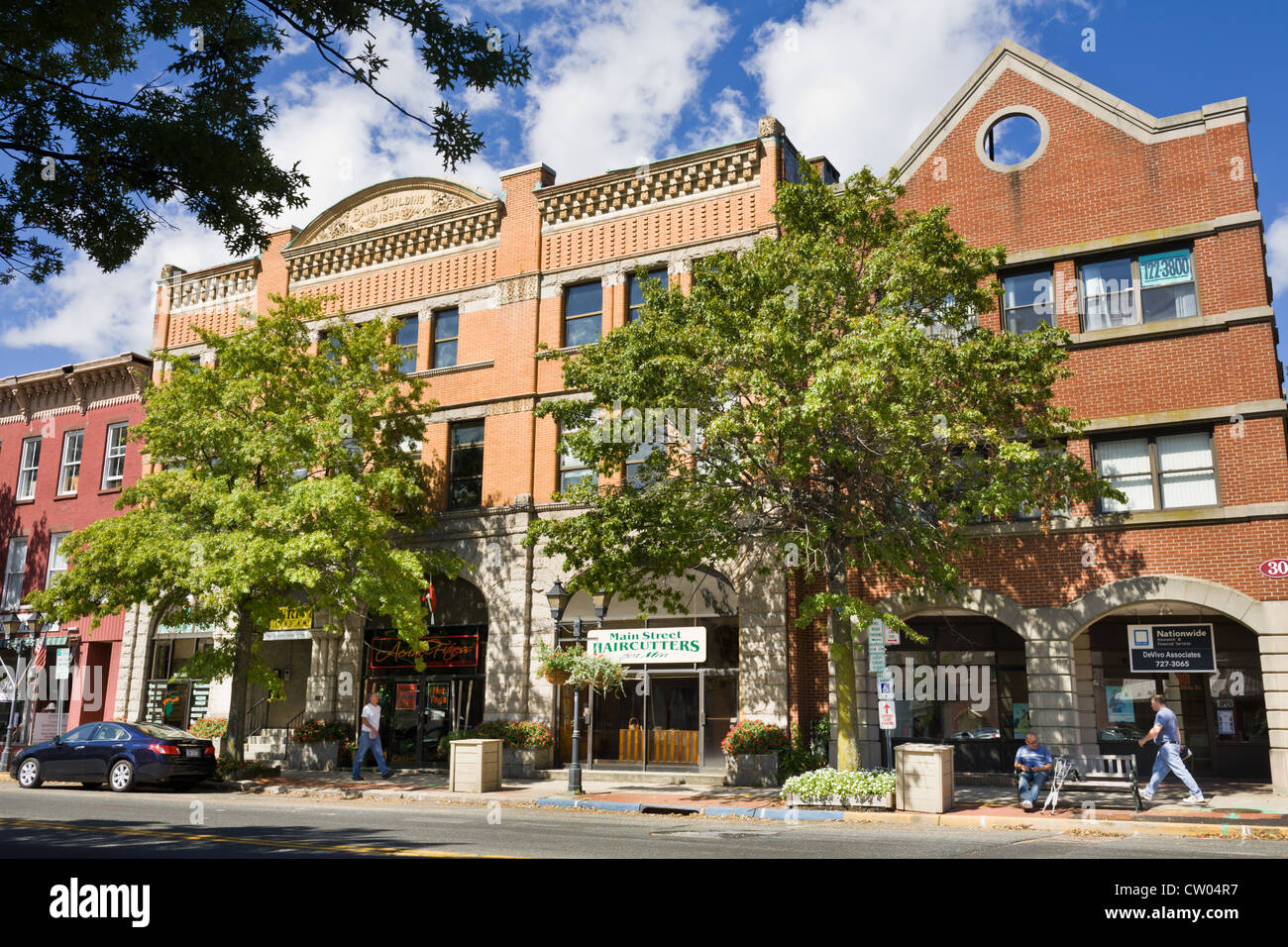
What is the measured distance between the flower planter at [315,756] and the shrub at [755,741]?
34.2ft

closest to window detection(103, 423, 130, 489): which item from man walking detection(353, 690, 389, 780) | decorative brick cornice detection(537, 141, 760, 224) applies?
man walking detection(353, 690, 389, 780)

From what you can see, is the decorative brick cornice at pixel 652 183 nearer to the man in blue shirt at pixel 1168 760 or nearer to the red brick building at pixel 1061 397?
the red brick building at pixel 1061 397

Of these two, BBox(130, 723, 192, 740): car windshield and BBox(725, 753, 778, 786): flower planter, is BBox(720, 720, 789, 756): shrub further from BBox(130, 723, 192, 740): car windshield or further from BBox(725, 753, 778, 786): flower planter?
BBox(130, 723, 192, 740): car windshield

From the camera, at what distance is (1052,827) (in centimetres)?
1451

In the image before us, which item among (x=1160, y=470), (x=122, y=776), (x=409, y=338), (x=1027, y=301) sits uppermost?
(x=409, y=338)

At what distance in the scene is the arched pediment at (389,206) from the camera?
28788 millimetres

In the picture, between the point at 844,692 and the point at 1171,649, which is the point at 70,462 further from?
the point at 1171,649

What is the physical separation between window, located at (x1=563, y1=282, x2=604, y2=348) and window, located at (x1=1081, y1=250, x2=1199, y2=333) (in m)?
11.6

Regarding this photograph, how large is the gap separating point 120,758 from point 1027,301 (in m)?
21.5

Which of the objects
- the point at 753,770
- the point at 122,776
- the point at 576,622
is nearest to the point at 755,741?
the point at 753,770

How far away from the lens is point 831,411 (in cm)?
1594

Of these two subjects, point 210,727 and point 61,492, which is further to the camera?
point 61,492

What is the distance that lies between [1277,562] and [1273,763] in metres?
3.58

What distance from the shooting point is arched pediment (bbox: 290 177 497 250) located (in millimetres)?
28788
